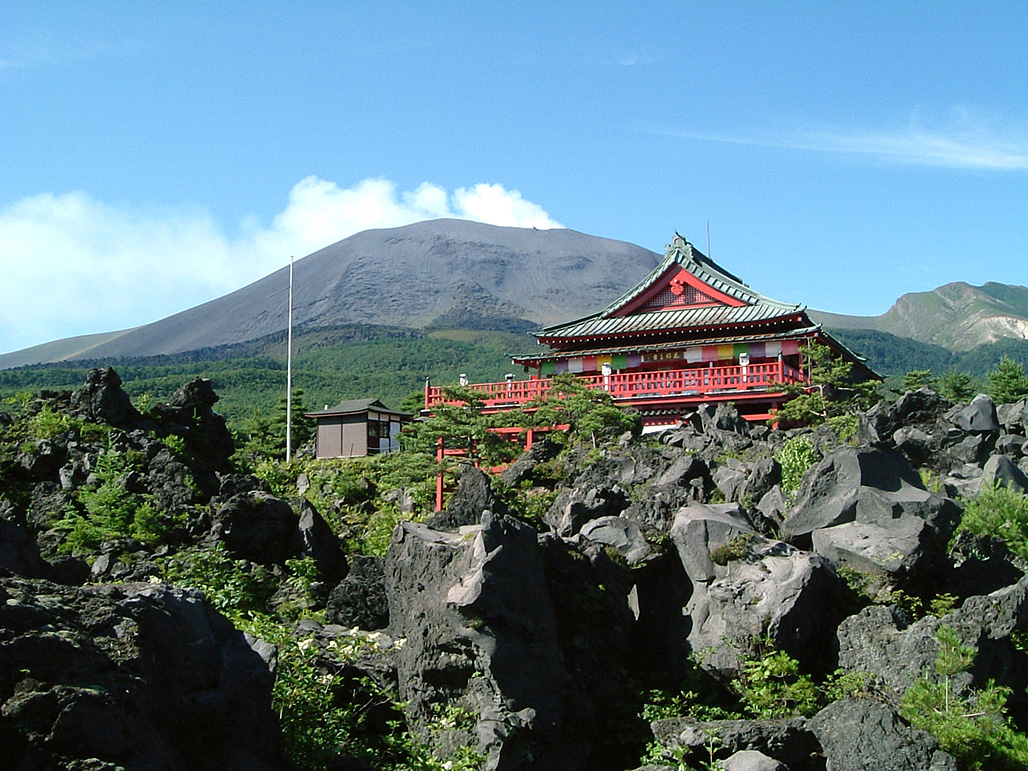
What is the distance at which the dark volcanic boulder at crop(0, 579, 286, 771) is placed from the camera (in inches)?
205

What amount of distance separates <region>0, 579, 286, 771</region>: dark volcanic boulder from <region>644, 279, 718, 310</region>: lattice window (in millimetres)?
29072

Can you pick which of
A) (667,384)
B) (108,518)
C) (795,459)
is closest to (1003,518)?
(795,459)

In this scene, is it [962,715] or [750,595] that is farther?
[750,595]

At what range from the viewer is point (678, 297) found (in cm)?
3503

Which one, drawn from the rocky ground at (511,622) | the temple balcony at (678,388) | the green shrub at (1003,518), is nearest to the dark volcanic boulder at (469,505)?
the rocky ground at (511,622)

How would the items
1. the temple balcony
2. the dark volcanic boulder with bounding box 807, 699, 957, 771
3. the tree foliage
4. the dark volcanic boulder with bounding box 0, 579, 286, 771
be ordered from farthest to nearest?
the temple balcony < the tree foliage < the dark volcanic boulder with bounding box 807, 699, 957, 771 < the dark volcanic boulder with bounding box 0, 579, 286, 771

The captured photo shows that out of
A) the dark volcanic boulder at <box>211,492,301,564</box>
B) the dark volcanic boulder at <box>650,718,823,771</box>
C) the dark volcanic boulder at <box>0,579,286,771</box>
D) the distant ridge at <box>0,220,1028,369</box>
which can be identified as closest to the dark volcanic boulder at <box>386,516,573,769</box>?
the dark volcanic boulder at <box>650,718,823,771</box>

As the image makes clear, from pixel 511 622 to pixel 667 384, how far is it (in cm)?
2084

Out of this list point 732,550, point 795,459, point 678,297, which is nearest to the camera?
point 732,550

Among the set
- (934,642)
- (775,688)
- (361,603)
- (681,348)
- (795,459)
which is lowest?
(775,688)

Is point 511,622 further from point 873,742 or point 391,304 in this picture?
point 391,304

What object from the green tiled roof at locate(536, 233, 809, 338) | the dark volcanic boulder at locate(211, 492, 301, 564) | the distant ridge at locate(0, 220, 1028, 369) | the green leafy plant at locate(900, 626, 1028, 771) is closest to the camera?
the green leafy plant at locate(900, 626, 1028, 771)

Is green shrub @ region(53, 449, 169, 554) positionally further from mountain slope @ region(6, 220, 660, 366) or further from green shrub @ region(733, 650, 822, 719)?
mountain slope @ region(6, 220, 660, 366)

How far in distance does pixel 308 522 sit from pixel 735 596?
6798 millimetres
